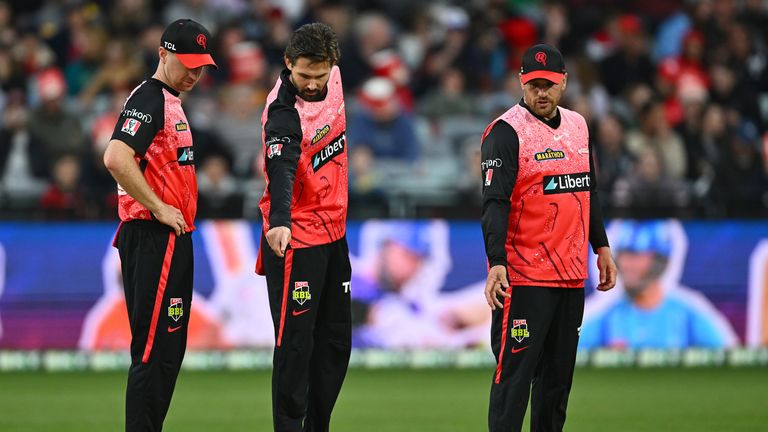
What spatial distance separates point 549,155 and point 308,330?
173cm

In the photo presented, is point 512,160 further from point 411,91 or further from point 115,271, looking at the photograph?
point 411,91

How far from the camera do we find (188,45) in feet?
24.6

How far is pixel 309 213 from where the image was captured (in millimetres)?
7703

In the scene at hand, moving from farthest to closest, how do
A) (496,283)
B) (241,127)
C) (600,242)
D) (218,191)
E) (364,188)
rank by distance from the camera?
(241,127)
(364,188)
(218,191)
(600,242)
(496,283)

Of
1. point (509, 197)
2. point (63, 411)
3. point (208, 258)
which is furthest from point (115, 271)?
point (509, 197)

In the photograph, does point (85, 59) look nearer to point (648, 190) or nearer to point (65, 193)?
point (65, 193)

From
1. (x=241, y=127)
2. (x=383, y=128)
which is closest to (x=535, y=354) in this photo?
(x=383, y=128)

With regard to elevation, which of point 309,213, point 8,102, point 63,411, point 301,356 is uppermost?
point 8,102

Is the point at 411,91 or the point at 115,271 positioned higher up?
the point at 411,91

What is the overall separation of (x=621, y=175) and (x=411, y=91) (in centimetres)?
352

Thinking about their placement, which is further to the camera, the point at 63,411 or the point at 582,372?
the point at 582,372

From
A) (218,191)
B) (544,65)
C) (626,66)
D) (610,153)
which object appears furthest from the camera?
(626,66)

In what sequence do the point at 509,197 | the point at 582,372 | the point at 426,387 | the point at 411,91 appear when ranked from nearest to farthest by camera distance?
the point at 509,197 < the point at 426,387 < the point at 582,372 < the point at 411,91

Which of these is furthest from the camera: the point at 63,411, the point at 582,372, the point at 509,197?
the point at 582,372
